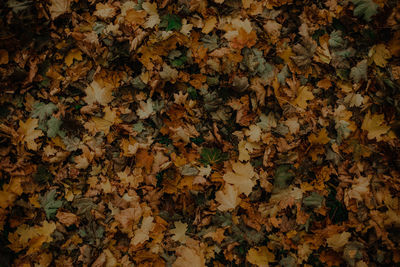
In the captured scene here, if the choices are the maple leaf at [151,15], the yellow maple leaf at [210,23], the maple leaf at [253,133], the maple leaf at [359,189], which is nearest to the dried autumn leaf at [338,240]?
the maple leaf at [359,189]

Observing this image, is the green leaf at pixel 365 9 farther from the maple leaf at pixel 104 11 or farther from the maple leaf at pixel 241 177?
the maple leaf at pixel 104 11

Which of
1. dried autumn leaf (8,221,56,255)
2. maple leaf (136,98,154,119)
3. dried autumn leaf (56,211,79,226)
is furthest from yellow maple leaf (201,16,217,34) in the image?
dried autumn leaf (8,221,56,255)

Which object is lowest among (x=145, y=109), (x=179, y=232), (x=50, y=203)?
(x=179, y=232)

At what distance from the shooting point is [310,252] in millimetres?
1936

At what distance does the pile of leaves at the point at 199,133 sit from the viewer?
1.96 m

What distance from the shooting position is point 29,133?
2.04 meters

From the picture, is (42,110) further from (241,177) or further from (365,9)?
(365,9)

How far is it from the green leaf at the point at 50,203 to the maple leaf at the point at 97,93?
687 mm

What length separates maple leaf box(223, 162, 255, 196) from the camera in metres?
1.97

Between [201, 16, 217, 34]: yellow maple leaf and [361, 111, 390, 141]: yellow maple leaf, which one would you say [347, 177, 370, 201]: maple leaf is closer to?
[361, 111, 390, 141]: yellow maple leaf

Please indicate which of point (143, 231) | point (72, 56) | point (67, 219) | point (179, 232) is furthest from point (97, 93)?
point (179, 232)

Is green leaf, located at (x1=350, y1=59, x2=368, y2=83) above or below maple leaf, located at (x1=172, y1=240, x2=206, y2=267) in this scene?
above

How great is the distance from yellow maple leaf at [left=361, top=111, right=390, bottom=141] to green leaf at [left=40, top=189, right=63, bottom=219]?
218 centimetres

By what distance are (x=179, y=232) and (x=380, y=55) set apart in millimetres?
1862
